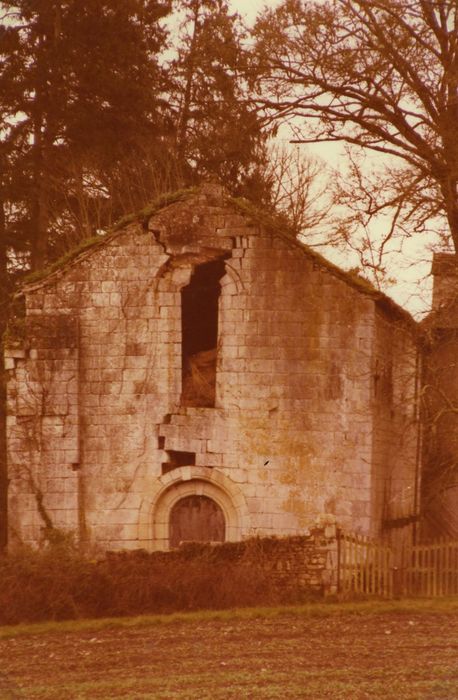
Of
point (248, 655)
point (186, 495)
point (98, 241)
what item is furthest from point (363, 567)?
point (98, 241)

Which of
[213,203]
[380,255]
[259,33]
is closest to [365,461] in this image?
[380,255]

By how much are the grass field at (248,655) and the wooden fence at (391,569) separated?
955mm

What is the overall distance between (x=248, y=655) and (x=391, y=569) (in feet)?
19.2

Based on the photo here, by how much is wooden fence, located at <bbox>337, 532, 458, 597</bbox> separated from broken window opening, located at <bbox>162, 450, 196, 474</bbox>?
2.98 meters

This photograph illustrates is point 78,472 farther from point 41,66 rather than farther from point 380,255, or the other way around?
point 41,66

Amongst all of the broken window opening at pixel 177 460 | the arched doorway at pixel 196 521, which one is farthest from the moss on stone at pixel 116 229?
the arched doorway at pixel 196 521

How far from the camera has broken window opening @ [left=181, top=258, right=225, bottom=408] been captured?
70.6 ft

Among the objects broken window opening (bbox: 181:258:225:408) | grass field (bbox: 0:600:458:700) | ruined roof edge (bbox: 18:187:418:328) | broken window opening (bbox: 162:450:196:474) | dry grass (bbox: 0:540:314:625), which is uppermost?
ruined roof edge (bbox: 18:187:418:328)

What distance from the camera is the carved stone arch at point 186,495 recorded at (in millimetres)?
20953

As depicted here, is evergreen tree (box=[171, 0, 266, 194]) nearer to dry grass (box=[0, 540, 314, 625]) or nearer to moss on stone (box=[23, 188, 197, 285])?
moss on stone (box=[23, 188, 197, 285])

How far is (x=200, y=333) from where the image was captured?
2286 centimetres

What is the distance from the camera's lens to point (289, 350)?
69.7ft

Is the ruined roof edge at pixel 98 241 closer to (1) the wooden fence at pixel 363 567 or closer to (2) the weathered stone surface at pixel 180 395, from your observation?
(2) the weathered stone surface at pixel 180 395

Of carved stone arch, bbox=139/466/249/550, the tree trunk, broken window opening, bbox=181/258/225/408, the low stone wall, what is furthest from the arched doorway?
the tree trunk
